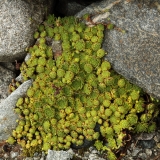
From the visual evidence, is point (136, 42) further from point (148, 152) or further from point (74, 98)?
point (148, 152)

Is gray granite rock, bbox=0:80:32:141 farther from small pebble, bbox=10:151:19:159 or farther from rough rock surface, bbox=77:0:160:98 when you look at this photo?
rough rock surface, bbox=77:0:160:98

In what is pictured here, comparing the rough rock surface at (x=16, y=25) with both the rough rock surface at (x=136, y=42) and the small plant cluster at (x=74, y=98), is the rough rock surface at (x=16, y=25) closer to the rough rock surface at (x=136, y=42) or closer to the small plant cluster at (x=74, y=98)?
the small plant cluster at (x=74, y=98)

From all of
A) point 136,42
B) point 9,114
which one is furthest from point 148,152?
point 9,114

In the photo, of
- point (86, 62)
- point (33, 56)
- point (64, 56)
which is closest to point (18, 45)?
point (33, 56)

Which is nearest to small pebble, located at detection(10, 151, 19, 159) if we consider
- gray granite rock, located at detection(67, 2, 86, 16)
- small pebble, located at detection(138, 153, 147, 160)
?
small pebble, located at detection(138, 153, 147, 160)

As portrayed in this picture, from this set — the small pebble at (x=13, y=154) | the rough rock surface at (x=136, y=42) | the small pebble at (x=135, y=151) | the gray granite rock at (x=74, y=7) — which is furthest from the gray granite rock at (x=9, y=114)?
the small pebble at (x=135, y=151)

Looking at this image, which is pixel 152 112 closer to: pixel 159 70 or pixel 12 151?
pixel 159 70
